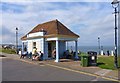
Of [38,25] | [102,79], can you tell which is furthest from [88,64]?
[38,25]

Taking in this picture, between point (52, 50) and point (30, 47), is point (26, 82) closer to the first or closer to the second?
point (52, 50)

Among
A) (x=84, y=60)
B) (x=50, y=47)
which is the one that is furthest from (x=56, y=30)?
(x=84, y=60)

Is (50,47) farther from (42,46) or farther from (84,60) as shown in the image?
(84,60)

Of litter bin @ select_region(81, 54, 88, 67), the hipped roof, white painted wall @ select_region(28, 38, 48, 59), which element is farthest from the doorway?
litter bin @ select_region(81, 54, 88, 67)

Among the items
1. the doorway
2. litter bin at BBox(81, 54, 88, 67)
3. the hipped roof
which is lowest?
litter bin at BBox(81, 54, 88, 67)

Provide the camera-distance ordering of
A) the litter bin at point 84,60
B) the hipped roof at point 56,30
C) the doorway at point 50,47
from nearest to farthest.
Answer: the litter bin at point 84,60
the hipped roof at point 56,30
the doorway at point 50,47

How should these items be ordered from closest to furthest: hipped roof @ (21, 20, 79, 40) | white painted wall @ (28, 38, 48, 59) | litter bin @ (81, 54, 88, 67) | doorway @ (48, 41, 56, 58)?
litter bin @ (81, 54, 88, 67)
hipped roof @ (21, 20, 79, 40)
white painted wall @ (28, 38, 48, 59)
doorway @ (48, 41, 56, 58)

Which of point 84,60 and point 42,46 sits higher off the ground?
point 42,46

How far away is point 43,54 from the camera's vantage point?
2833 centimetres

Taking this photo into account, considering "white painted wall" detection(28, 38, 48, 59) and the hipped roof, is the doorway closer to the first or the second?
"white painted wall" detection(28, 38, 48, 59)

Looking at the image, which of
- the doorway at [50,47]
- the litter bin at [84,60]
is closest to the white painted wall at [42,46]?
the doorway at [50,47]

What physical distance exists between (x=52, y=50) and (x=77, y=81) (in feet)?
55.1

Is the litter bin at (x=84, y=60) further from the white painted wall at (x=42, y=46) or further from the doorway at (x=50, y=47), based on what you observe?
the doorway at (x=50, y=47)

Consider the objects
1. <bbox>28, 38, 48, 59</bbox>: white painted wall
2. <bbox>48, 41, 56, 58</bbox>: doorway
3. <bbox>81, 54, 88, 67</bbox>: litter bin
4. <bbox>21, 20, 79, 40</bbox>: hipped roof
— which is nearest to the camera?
<bbox>81, 54, 88, 67</bbox>: litter bin
